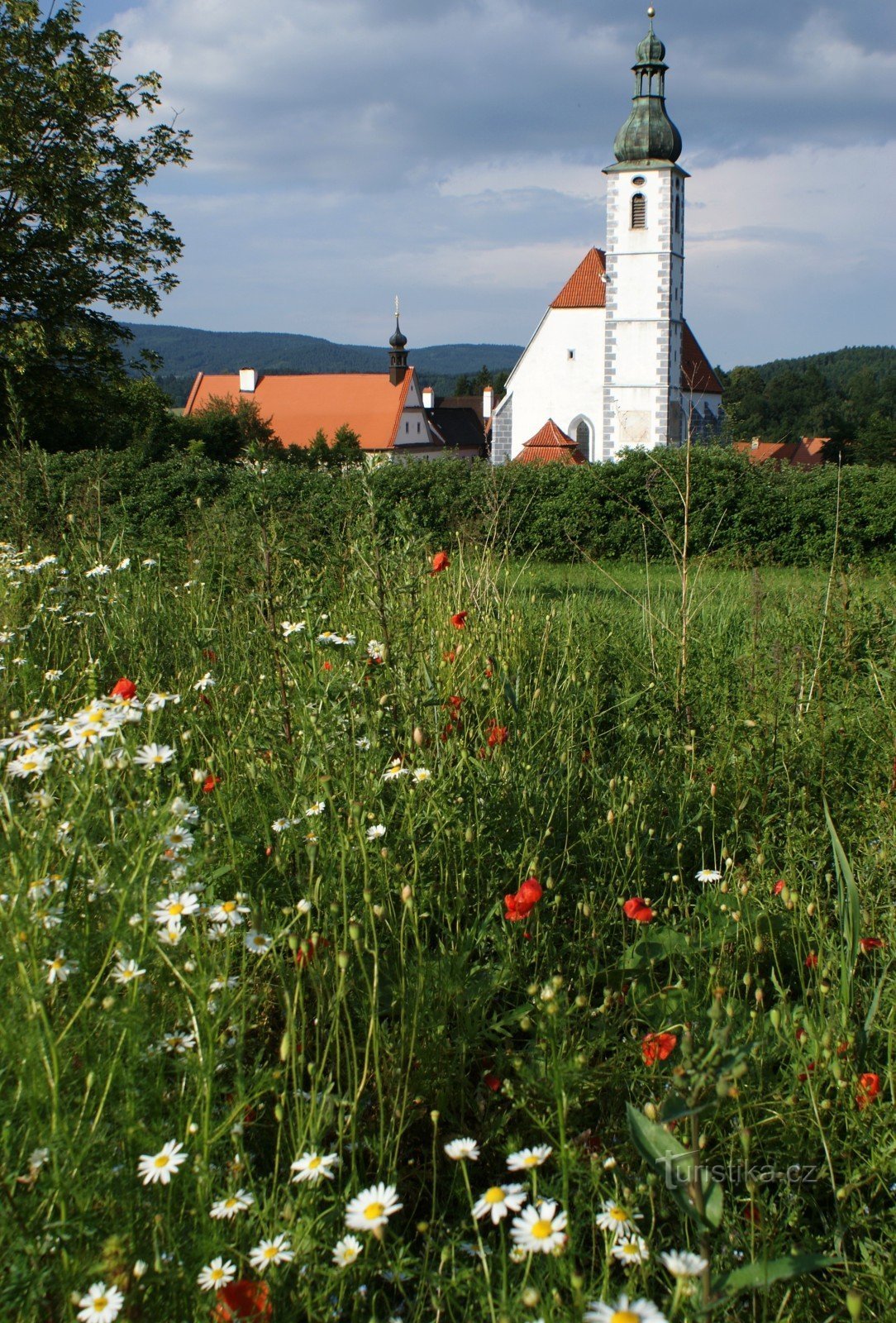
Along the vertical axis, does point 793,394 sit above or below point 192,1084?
above

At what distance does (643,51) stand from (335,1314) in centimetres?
4425

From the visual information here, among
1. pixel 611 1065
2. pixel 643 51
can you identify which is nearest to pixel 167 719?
pixel 611 1065

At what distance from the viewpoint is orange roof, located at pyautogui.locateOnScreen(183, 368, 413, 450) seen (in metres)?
58.3

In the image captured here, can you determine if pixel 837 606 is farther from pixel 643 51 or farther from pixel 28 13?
pixel 643 51

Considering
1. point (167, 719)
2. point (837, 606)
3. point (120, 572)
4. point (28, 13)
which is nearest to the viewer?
point (167, 719)

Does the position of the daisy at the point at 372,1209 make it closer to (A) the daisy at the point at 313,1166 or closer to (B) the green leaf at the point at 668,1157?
(A) the daisy at the point at 313,1166

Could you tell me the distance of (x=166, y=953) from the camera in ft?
5.72

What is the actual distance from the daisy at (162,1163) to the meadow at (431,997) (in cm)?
1

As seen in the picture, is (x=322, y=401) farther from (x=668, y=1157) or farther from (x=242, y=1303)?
(x=242, y=1303)

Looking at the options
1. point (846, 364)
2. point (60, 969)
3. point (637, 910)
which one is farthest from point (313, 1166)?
point (846, 364)

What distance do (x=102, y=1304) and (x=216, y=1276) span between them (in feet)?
0.47

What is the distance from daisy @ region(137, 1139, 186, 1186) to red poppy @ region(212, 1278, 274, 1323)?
6.6 inches

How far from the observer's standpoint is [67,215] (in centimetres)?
1981

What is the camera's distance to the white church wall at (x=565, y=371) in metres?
39.1
